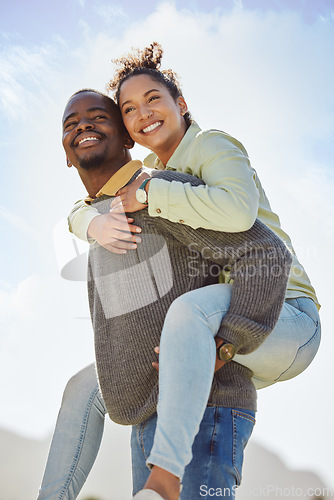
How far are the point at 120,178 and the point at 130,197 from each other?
0.21 metres

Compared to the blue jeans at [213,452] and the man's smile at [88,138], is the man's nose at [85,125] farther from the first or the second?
the blue jeans at [213,452]

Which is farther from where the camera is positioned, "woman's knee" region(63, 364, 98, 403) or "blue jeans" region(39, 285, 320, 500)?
"woman's knee" region(63, 364, 98, 403)

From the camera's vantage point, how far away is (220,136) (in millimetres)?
2035

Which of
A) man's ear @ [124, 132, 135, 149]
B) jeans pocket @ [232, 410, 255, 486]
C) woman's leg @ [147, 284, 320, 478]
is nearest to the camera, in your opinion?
woman's leg @ [147, 284, 320, 478]

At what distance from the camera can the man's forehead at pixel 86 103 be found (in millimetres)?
2393

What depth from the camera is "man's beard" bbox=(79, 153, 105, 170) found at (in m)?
2.34

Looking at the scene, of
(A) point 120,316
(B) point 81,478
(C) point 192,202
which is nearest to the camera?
(C) point 192,202

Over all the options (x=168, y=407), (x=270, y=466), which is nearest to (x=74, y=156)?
(x=168, y=407)

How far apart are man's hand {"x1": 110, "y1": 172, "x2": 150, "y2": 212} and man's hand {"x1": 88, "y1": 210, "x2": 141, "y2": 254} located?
0.04 metres

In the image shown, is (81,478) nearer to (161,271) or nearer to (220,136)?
(161,271)

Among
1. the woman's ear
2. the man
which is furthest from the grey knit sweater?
the woman's ear

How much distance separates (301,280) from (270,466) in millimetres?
4338

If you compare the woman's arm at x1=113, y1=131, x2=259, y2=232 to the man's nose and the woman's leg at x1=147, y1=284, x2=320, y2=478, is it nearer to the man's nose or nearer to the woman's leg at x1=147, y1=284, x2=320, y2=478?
the woman's leg at x1=147, y1=284, x2=320, y2=478

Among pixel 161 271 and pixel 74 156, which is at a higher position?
pixel 74 156
